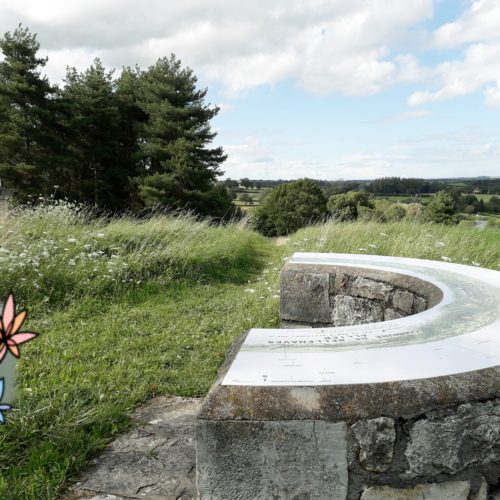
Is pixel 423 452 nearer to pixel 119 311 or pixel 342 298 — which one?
pixel 342 298

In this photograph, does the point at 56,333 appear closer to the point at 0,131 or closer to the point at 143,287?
the point at 143,287

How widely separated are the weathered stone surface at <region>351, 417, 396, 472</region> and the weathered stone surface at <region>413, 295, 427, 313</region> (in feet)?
5.54

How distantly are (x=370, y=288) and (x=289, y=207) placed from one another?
1133 inches

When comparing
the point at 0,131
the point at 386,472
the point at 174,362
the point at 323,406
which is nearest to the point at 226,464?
the point at 323,406

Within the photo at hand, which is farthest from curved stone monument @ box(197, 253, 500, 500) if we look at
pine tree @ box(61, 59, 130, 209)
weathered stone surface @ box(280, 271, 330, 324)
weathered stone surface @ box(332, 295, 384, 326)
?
pine tree @ box(61, 59, 130, 209)

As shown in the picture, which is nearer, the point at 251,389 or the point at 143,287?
the point at 251,389

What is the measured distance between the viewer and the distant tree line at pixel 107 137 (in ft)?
56.2

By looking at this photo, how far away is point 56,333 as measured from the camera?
12.4 ft

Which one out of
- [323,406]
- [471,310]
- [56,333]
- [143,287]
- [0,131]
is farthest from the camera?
[0,131]

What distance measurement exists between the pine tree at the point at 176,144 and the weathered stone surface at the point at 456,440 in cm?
1808

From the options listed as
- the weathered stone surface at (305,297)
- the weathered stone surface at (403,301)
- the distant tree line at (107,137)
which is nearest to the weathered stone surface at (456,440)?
the weathered stone surface at (403,301)

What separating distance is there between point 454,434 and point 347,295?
6.76 ft

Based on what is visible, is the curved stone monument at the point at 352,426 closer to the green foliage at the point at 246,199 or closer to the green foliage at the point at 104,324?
the green foliage at the point at 104,324

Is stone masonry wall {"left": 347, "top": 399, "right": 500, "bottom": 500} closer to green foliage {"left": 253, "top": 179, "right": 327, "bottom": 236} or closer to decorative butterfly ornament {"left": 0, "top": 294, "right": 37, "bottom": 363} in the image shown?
decorative butterfly ornament {"left": 0, "top": 294, "right": 37, "bottom": 363}
